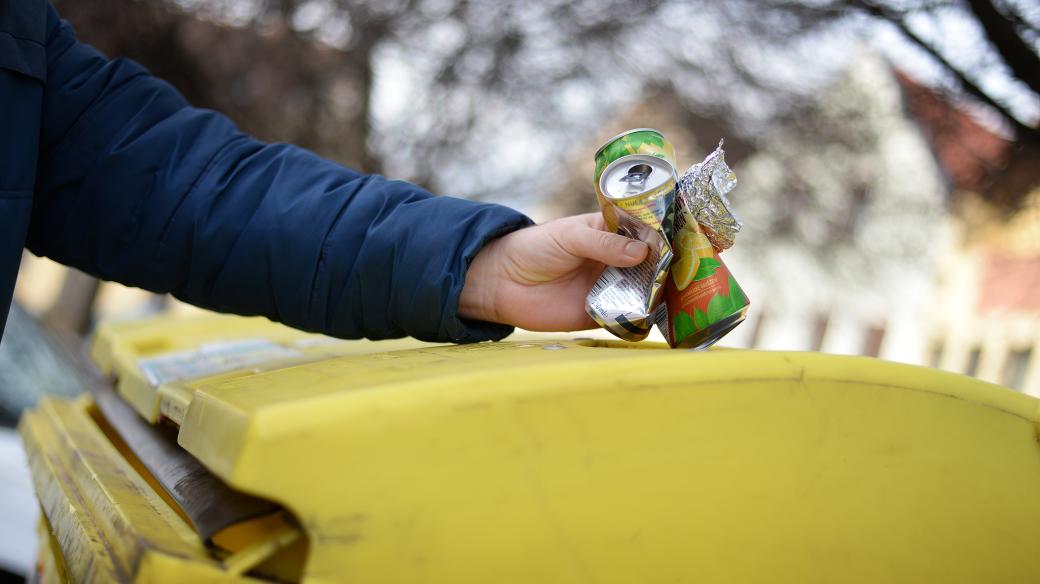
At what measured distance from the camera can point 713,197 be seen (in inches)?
59.5

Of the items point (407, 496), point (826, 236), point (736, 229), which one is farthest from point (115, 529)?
point (826, 236)

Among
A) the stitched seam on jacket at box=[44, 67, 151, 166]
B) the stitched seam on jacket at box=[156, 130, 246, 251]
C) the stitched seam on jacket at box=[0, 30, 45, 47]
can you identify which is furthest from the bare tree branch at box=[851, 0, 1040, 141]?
the stitched seam on jacket at box=[0, 30, 45, 47]

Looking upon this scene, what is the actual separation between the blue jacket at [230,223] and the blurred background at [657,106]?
2.49 m

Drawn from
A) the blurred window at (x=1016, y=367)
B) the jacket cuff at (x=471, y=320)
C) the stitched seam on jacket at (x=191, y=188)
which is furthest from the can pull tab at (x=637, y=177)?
the blurred window at (x=1016, y=367)

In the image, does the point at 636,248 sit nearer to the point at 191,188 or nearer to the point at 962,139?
the point at 191,188

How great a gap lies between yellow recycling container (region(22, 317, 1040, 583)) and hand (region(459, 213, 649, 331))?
22 centimetres

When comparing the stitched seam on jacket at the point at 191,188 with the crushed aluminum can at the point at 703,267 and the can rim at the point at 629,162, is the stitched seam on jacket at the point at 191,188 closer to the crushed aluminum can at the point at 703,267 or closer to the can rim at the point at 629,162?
the can rim at the point at 629,162

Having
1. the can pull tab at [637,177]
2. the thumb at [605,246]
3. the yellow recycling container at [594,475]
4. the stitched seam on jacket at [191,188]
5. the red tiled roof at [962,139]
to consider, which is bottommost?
the yellow recycling container at [594,475]

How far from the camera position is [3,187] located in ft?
4.79

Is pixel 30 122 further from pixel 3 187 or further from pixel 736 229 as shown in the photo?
pixel 736 229

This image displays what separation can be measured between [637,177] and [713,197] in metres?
Answer: 0.14

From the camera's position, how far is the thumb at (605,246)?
1.54 metres

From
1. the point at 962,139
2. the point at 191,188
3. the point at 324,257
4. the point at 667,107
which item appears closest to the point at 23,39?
the point at 191,188

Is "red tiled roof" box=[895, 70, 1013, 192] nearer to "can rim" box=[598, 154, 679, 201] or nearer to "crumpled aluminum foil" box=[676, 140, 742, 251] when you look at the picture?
"crumpled aluminum foil" box=[676, 140, 742, 251]
